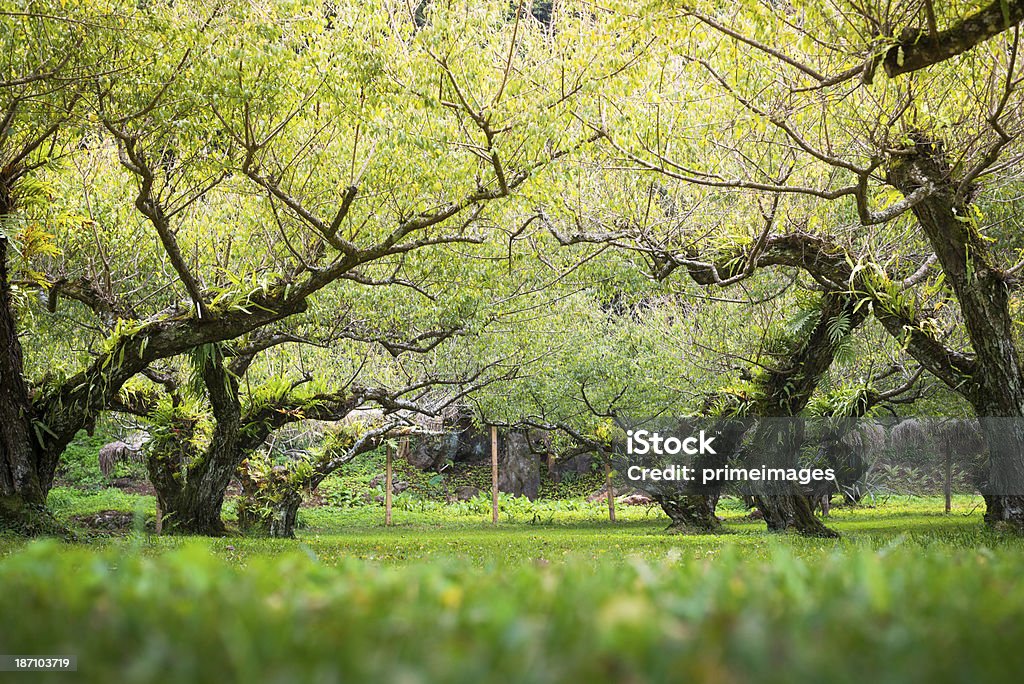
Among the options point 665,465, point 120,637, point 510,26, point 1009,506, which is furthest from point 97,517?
point 120,637

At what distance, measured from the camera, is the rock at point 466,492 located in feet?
102

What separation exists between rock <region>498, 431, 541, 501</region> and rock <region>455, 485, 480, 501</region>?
102cm

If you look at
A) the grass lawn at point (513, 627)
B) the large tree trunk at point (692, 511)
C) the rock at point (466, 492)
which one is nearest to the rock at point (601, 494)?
the rock at point (466, 492)

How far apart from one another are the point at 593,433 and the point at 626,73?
43.5 feet

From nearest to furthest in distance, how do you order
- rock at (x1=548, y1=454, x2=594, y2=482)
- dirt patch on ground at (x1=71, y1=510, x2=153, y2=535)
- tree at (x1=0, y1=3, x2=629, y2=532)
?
tree at (x1=0, y1=3, x2=629, y2=532) → dirt patch on ground at (x1=71, y1=510, x2=153, y2=535) → rock at (x1=548, y1=454, x2=594, y2=482)

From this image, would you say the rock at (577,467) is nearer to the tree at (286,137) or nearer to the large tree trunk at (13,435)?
the tree at (286,137)

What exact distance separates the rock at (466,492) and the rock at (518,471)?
1.02 metres

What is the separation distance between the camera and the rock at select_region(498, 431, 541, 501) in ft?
104

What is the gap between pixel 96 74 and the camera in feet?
24.2

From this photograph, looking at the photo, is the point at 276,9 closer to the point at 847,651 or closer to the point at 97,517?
the point at 847,651

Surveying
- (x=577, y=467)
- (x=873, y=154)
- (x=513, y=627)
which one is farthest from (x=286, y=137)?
(x=577, y=467)

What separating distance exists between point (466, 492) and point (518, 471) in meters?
2.13

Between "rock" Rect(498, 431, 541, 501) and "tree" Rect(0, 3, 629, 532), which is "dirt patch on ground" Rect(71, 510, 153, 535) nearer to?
"tree" Rect(0, 3, 629, 532)

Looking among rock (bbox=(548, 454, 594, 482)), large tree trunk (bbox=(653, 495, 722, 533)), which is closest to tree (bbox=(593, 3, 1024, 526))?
large tree trunk (bbox=(653, 495, 722, 533))
